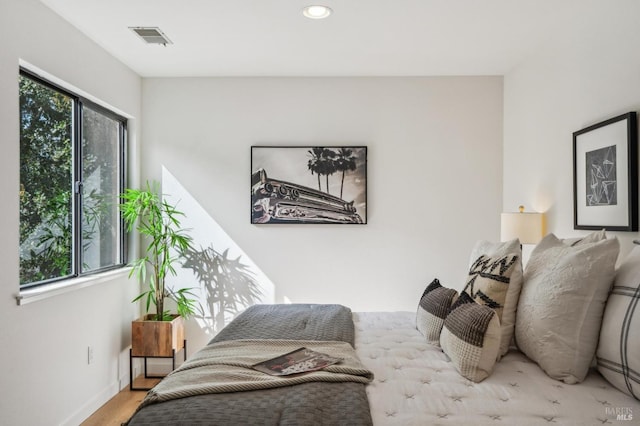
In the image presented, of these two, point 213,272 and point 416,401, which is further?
point 213,272

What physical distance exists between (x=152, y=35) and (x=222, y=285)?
2139 mm

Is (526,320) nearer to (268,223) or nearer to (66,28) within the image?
(268,223)

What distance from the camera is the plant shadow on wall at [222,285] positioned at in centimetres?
400

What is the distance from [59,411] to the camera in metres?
2.78

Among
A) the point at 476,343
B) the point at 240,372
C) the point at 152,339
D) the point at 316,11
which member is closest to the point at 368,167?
the point at 316,11

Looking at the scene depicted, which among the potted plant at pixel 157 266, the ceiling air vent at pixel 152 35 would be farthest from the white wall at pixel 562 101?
the potted plant at pixel 157 266

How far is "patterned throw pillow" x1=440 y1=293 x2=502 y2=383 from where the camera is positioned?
1707 mm

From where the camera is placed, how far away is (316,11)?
2.71 m

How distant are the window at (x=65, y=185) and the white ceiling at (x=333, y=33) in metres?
0.57

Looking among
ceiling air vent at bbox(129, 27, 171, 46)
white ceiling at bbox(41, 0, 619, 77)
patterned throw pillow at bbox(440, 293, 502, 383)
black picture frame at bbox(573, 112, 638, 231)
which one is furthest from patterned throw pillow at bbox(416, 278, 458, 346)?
ceiling air vent at bbox(129, 27, 171, 46)

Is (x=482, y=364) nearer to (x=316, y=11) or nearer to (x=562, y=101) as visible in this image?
(x=562, y=101)

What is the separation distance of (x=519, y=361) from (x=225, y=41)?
9.10 feet

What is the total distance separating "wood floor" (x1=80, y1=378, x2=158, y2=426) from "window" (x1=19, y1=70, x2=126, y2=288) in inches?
40.2

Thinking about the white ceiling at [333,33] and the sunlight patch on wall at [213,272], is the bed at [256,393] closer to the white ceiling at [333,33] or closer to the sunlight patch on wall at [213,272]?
the sunlight patch on wall at [213,272]
